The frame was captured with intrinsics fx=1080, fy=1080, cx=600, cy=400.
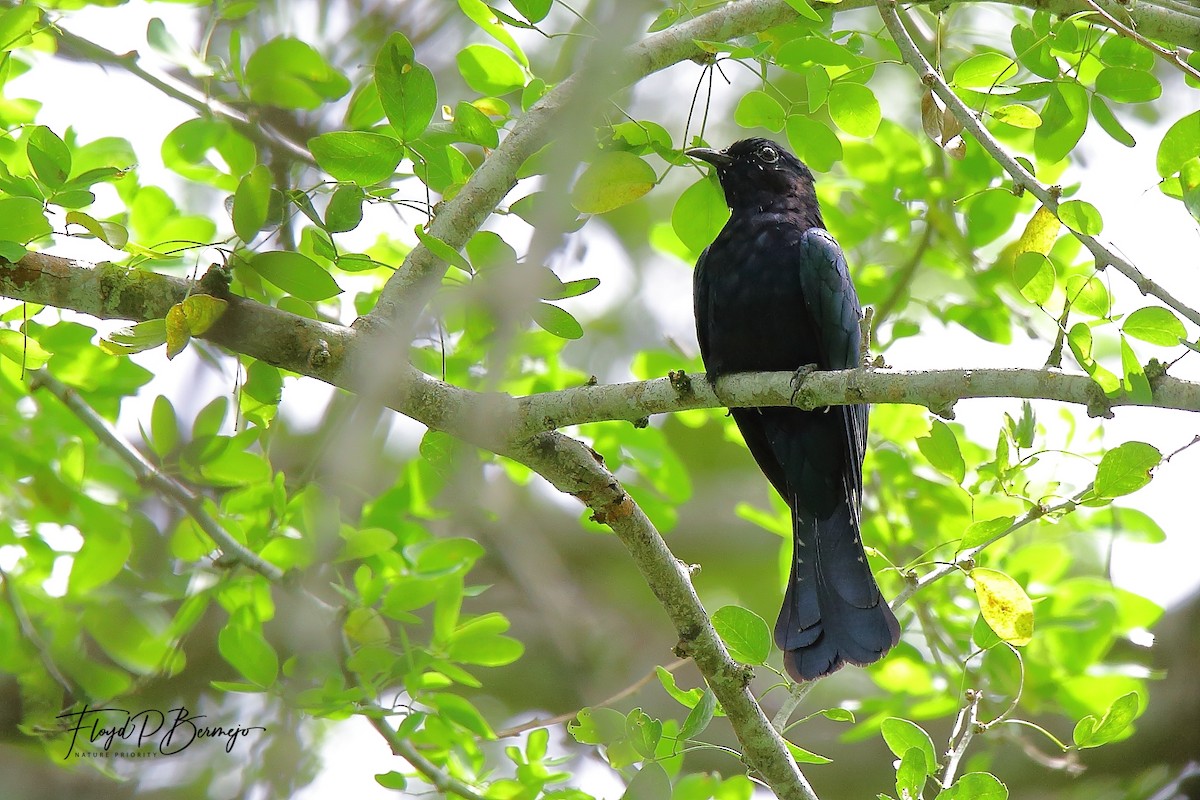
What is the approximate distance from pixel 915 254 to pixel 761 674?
9.57 ft

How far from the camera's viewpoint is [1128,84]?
3.06 m

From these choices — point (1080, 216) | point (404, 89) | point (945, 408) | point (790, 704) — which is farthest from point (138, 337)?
point (1080, 216)

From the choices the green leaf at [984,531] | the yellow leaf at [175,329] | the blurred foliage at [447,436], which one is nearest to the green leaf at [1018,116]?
the blurred foliage at [447,436]

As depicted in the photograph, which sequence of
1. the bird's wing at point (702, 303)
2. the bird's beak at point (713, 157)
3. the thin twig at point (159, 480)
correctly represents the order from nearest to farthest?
the thin twig at point (159, 480), the bird's wing at point (702, 303), the bird's beak at point (713, 157)

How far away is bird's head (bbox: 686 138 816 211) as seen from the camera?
475 centimetres

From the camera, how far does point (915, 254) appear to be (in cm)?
482

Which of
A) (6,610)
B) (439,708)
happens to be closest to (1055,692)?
(439,708)

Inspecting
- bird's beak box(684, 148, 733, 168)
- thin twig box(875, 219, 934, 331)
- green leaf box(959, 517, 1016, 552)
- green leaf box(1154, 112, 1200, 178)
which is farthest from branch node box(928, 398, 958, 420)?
bird's beak box(684, 148, 733, 168)

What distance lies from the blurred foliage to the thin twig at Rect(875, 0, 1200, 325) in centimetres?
9

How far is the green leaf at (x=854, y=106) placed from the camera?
3.14 meters

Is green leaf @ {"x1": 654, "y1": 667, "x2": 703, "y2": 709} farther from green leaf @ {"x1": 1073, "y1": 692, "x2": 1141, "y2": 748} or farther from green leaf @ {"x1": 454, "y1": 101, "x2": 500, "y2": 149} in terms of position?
green leaf @ {"x1": 454, "y1": 101, "x2": 500, "y2": 149}

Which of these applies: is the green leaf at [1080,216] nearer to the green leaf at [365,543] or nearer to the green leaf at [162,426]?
the green leaf at [365,543]
